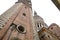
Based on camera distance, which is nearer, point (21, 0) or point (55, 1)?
point (55, 1)

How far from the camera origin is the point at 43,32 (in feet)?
60.7

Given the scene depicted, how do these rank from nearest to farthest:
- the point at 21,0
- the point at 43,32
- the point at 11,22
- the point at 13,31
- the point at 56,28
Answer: the point at 13,31 → the point at 11,22 → the point at 43,32 → the point at 21,0 → the point at 56,28

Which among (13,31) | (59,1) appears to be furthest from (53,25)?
(59,1)

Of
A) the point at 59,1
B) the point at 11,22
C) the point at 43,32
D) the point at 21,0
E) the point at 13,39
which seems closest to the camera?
the point at 59,1

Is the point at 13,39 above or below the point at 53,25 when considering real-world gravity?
below

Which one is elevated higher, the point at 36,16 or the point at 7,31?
the point at 36,16

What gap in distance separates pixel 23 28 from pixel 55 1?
1106cm

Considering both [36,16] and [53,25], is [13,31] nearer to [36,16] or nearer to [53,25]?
[53,25]

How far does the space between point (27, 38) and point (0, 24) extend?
2.94 meters

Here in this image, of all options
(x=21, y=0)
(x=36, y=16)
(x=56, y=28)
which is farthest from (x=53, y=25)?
(x=36, y=16)

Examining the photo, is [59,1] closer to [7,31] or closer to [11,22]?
[7,31]

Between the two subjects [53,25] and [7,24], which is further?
[53,25]

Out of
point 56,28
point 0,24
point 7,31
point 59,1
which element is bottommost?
point 59,1

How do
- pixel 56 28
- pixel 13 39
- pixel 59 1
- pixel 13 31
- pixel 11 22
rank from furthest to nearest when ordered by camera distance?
pixel 56 28
pixel 11 22
pixel 13 31
pixel 13 39
pixel 59 1
